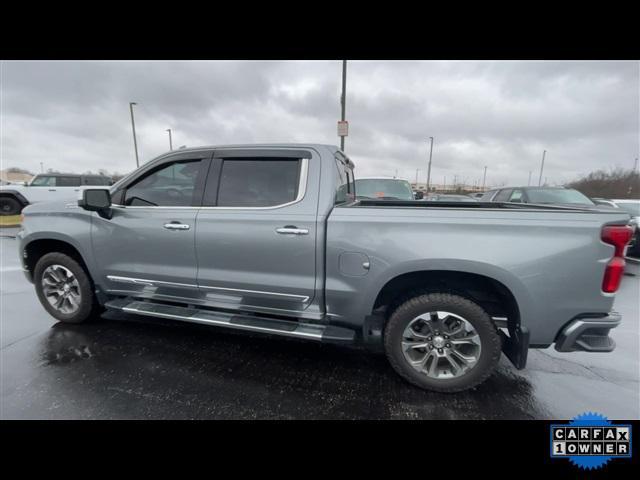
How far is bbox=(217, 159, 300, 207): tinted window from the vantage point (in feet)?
8.54

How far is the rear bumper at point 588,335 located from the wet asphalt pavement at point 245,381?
1.94 feet

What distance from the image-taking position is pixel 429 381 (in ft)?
7.75

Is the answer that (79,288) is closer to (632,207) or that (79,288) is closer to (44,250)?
(44,250)

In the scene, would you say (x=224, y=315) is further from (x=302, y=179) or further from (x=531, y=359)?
(x=531, y=359)

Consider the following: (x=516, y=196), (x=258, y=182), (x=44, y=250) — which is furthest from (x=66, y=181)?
(x=516, y=196)

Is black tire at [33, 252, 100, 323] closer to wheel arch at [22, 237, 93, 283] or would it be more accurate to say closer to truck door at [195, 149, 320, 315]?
wheel arch at [22, 237, 93, 283]

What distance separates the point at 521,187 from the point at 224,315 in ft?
27.9

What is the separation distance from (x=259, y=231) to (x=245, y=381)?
130 centimetres

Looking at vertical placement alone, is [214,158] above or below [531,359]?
above

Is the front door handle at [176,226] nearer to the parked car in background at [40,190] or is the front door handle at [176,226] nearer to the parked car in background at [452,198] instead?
the parked car in background at [452,198]

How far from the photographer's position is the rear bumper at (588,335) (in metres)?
2.01

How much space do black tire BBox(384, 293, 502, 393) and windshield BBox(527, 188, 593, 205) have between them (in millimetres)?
6853
